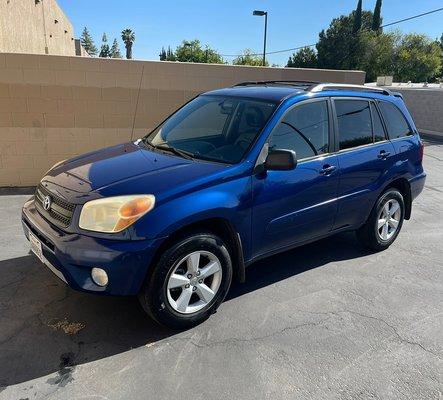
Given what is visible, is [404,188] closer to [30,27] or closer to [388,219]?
[388,219]

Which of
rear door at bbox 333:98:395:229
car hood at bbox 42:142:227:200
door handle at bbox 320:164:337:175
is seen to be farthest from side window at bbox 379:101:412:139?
car hood at bbox 42:142:227:200

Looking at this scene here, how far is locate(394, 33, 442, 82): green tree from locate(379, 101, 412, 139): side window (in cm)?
6233

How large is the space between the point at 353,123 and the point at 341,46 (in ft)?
194

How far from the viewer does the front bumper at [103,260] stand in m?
2.91

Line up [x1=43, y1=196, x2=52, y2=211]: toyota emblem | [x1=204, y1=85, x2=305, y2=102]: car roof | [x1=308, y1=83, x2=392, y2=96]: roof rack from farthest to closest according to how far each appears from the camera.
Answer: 1. [x1=308, y1=83, x2=392, y2=96]: roof rack
2. [x1=204, y1=85, x2=305, y2=102]: car roof
3. [x1=43, y1=196, x2=52, y2=211]: toyota emblem

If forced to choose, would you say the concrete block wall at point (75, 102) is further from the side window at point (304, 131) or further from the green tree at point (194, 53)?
the green tree at point (194, 53)

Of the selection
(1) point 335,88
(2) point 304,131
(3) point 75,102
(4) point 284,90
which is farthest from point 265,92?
(3) point 75,102

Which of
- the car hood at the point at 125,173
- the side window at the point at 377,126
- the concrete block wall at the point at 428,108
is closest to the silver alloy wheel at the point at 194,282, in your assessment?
the car hood at the point at 125,173

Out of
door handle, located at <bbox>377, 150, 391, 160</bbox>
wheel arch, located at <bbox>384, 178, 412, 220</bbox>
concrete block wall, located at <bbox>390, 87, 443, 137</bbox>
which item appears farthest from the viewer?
concrete block wall, located at <bbox>390, 87, 443, 137</bbox>

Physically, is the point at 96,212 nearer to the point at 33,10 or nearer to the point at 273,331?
the point at 273,331

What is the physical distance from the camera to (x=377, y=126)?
4797 millimetres

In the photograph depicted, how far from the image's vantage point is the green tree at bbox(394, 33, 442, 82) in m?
61.3

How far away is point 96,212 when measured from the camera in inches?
118

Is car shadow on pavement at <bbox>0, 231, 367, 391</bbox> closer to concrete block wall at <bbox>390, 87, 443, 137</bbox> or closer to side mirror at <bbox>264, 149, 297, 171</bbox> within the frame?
side mirror at <bbox>264, 149, 297, 171</bbox>
